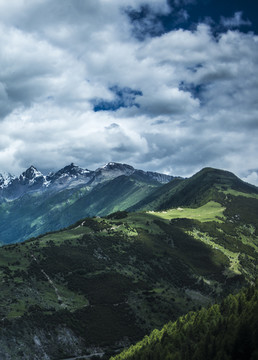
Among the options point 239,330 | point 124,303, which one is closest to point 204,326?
point 239,330

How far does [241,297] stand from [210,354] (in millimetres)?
48050

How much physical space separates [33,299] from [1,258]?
151 ft

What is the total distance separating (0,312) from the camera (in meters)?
135

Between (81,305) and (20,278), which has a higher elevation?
(20,278)

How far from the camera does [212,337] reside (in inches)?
3981

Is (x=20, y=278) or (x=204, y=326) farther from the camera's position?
(x=20, y=278)

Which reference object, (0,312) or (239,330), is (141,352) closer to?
(239,330)

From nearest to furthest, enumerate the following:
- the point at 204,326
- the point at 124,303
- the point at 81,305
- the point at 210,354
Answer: the point at 210,354, the point at 204,326, the point at 81,305, the point at 124,303

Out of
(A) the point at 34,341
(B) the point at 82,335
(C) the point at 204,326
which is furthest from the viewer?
(B) the point at 82,335

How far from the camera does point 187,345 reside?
4254 inches

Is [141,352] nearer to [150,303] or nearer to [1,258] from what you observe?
[150,303]

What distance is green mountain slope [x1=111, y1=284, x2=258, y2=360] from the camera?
91.2 meters

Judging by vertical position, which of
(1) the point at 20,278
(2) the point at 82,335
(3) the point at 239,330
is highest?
(1) the point at 20,278

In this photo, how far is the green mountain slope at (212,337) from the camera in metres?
91.2
